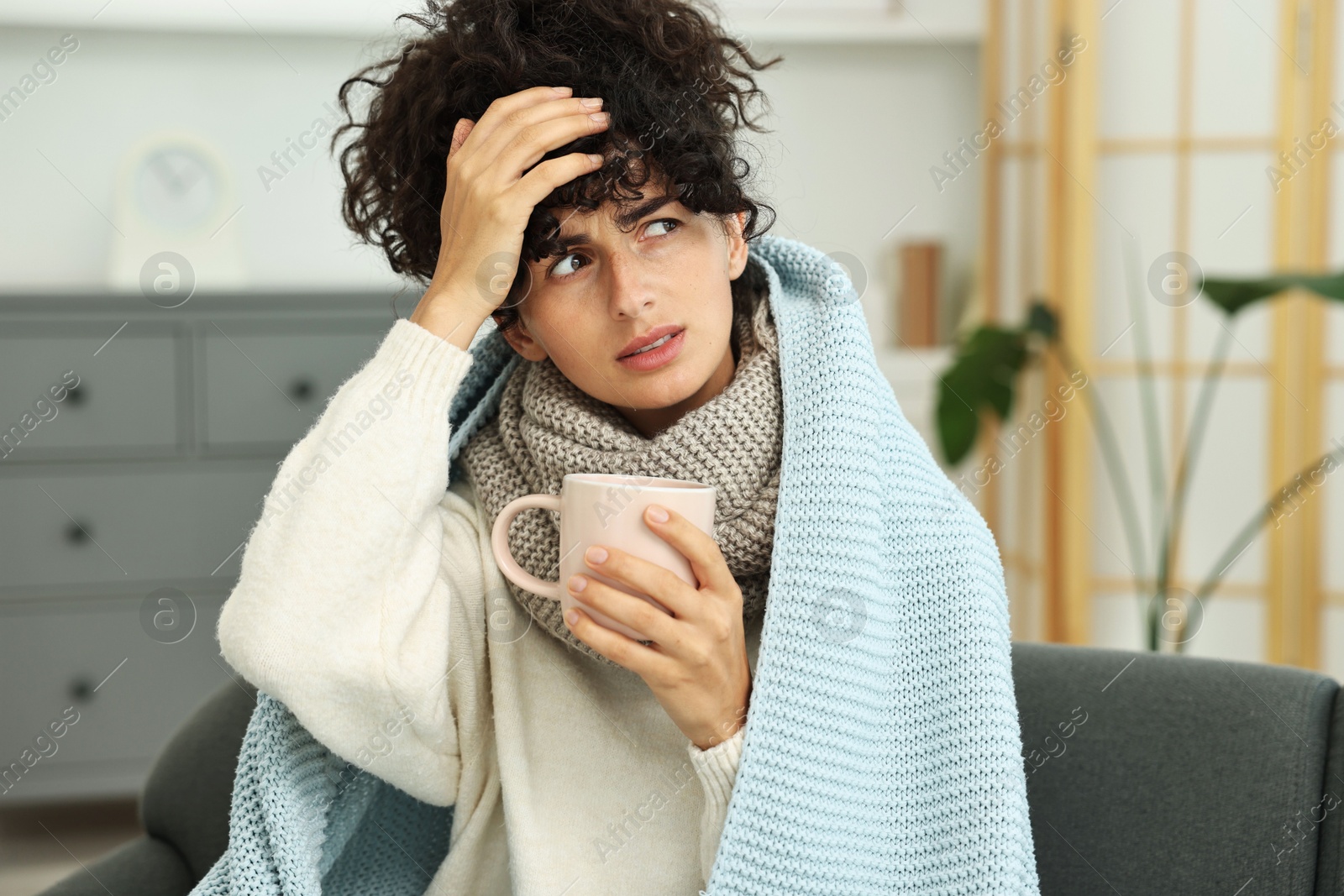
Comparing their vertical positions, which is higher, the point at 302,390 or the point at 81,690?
the point at 302,390

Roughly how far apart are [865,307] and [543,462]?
2.19 m

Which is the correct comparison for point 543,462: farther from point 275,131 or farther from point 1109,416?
point 275,131

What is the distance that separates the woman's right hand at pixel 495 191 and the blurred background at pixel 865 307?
62.8 inches

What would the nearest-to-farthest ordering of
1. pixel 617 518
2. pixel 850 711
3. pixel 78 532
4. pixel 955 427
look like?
pixel 617 518, pixel 850 711, pixel 78 532, pixel 955 427

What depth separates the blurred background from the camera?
99.4 inches

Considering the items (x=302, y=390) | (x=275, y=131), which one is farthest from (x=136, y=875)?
(x=275, y=131)

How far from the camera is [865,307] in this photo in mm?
3049

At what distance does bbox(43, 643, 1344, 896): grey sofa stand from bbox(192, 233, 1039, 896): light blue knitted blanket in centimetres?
13

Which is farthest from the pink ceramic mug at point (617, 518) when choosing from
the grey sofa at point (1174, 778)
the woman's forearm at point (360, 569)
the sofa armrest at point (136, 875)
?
the sofa armrest at point (136, 875)

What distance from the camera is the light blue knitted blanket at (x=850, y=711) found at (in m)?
0.86

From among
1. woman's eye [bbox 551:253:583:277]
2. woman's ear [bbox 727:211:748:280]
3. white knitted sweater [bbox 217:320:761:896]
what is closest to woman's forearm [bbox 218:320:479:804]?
white knitted sweater [bbox 217:320:761:896]

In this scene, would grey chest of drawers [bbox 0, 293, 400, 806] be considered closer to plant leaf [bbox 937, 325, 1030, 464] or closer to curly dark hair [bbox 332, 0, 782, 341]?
plant leaf [bbox 937, 325, 1030, 464]

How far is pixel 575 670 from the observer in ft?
3.36

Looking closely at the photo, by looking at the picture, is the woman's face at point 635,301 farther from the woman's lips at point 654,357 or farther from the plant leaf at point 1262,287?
the plant leaf at point 1262,287
